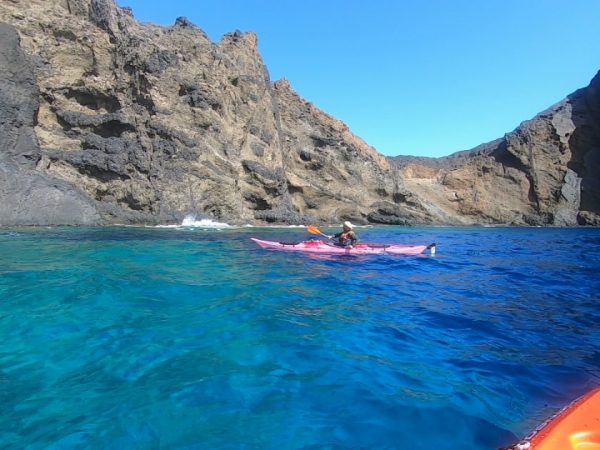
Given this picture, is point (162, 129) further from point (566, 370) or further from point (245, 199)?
point (566, 370)

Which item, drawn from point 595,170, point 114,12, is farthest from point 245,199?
point 595,170

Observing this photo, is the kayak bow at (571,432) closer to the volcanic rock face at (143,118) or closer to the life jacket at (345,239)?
the life jacket at (345,239)

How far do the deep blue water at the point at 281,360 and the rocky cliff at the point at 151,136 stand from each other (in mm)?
21101

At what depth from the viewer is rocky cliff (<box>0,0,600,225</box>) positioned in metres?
26.5

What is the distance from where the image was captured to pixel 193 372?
427 centimetres

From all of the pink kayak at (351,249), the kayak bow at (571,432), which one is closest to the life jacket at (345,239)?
the pink kayak at (351,249)

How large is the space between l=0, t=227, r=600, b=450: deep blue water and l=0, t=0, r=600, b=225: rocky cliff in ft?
69.2

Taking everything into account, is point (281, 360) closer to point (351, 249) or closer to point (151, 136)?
point (351, 249)

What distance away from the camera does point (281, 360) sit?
15.4 feet

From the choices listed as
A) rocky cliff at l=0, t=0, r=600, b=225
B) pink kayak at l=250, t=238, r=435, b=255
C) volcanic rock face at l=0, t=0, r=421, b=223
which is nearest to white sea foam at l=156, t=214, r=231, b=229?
rocky cliff at l=0, t=0, r=600, b=225

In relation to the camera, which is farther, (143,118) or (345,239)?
(143,118)

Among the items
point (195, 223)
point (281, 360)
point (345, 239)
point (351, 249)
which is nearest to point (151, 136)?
point (195, 223)

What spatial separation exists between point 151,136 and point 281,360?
3102 centimetres

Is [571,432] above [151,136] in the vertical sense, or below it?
below
